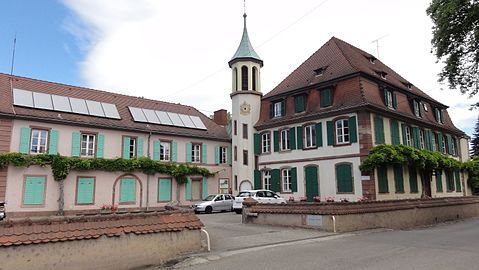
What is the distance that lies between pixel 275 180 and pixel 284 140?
3286 millimetres

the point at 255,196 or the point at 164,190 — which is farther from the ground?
the point at 164,190

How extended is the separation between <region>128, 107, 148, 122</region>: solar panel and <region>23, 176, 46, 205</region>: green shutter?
8311 millimetres

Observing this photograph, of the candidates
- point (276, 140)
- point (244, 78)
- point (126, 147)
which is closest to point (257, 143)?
point (276, 140)

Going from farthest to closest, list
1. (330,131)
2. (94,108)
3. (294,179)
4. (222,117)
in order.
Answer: (222,117) < (294,179) < (94,108) < (330,131)

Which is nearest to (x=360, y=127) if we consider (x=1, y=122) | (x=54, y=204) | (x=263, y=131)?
(x=263, y=131)

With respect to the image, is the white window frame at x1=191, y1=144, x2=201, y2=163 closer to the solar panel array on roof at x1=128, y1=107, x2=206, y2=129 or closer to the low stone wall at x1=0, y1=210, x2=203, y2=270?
the solar panel array on roof at x1=128, y1=107, x2=206, y2=129

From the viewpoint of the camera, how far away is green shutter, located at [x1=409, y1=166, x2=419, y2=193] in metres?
27.3

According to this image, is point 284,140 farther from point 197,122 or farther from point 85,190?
point 85,190

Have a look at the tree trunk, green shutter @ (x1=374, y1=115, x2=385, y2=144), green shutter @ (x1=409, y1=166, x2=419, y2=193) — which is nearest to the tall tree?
green shutter @ (x1=409, y1=166, x2=419, y2=193)

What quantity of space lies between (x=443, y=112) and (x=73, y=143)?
32746mm

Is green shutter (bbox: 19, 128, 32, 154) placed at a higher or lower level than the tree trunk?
higher

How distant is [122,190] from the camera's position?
26.9m

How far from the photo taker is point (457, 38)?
17250mm

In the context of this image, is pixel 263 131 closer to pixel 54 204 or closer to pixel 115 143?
pixel 115 143
